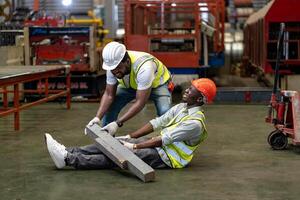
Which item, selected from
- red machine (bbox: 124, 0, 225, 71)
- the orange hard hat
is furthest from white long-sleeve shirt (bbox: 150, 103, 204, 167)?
red machine (bbox: 124, 0, 225, 71)

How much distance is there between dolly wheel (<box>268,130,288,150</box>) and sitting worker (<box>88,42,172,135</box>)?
1536 mm

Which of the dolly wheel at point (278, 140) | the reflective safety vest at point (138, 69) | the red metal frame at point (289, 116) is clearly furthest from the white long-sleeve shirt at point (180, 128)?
the dolly wheel at point (278, 140)

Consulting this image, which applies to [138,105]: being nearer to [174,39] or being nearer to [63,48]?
[174,39]

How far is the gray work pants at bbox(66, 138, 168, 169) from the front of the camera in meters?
5.79

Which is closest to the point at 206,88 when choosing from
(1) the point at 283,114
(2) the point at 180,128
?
(2) the point at 180,128

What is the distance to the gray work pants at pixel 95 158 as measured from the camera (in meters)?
5.79

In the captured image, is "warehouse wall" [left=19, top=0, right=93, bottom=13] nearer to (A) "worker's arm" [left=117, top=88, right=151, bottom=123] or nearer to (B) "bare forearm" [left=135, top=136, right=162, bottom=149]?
(A) "worker's arm" [left=117, top=88, right=151, bottom=123]

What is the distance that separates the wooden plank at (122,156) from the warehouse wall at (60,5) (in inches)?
762

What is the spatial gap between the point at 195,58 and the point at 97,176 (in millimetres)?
6826

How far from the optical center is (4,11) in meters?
15.2

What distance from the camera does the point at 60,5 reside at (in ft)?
80.7

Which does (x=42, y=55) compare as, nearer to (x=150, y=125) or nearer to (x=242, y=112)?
(x=242, y=112)

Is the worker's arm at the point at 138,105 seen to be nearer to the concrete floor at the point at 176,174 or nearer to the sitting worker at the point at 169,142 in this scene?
the sitting worker at the point at 169,142

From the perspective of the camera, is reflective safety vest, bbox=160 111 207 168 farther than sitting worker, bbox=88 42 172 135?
No
